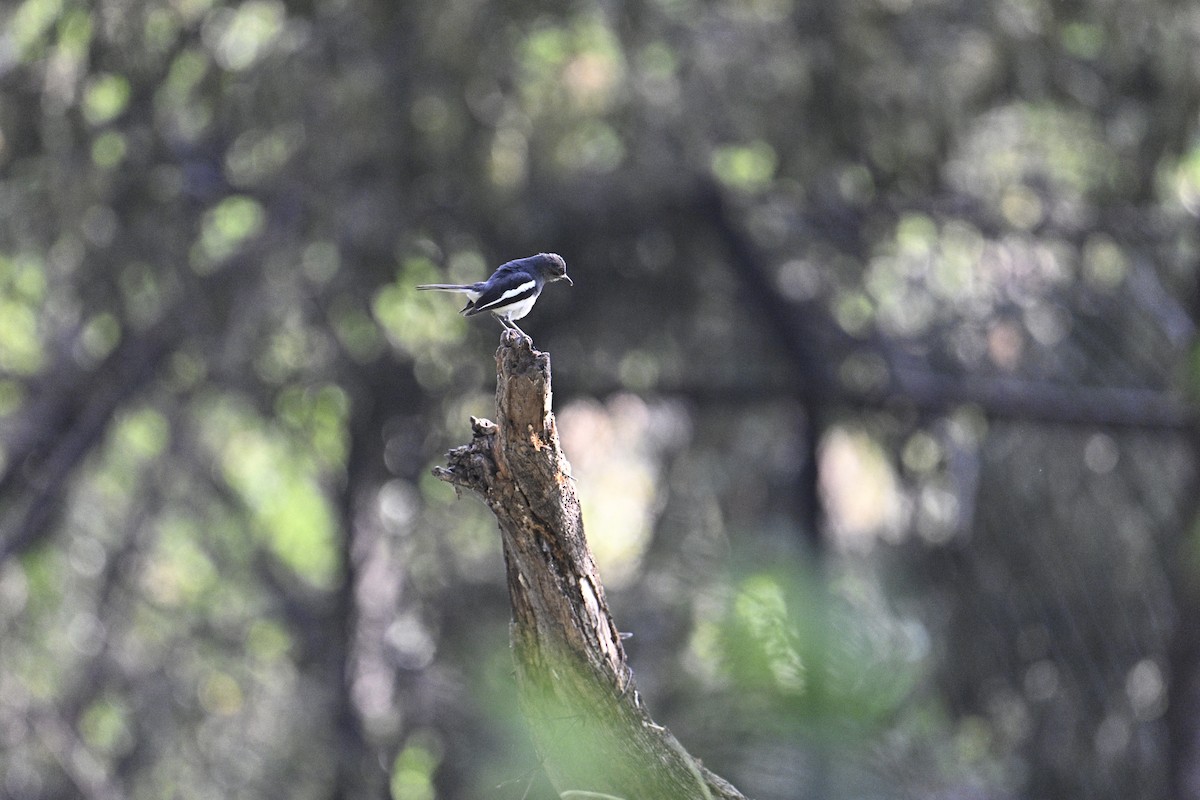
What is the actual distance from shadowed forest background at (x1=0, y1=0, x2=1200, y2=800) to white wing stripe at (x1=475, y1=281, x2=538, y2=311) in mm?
3820

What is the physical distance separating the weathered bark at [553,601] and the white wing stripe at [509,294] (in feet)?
2.38

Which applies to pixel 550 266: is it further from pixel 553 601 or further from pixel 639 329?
pixel 639 329

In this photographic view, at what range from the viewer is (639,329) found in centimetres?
1030

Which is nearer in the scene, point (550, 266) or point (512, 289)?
point (512, 289)

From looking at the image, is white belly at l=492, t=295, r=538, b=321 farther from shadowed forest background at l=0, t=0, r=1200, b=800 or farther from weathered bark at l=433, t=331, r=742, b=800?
shadowed forest background at l=0, t=0, r=1200, b=800

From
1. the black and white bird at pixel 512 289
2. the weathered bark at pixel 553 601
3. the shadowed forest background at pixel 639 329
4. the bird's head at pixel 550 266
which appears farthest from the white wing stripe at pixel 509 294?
the shadowed forest background at pixel 639 329

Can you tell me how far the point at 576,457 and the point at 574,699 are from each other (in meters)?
7.97

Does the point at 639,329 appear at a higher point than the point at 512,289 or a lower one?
higher

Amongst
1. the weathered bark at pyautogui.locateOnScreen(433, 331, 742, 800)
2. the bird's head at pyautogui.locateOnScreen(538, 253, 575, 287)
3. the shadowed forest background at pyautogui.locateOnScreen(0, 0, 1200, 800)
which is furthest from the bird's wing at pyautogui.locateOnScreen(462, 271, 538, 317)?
the shadowed forest background at pyautogui.locateOnScreen(0, 0, 1200, 800)

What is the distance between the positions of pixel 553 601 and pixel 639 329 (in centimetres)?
743

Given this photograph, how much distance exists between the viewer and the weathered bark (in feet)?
9.14

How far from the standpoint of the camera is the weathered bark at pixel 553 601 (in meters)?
2.79

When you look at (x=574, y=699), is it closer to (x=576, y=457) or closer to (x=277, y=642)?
(x=576, y=457)

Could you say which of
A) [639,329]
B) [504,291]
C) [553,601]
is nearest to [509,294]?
[504,291]
